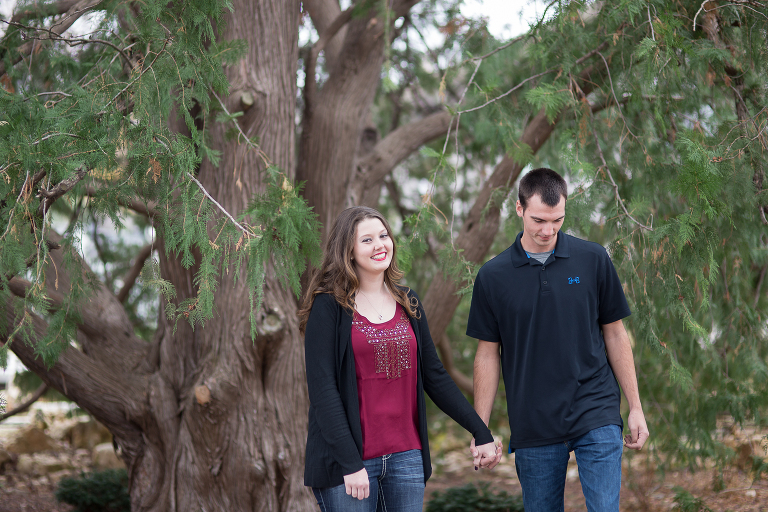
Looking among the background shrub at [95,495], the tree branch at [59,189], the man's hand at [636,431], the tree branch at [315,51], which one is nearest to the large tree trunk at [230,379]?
the tree branch at [315,51]

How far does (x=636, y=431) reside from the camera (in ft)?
8.74

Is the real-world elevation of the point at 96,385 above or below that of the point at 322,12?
below

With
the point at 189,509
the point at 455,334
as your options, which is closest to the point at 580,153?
the point at 189,509

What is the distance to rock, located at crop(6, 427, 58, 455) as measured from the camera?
24.5ft

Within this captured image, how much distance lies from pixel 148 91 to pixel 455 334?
5718mm

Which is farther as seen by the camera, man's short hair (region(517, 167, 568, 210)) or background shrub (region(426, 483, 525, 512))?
background shrub (region(426, 483, 525, 512))

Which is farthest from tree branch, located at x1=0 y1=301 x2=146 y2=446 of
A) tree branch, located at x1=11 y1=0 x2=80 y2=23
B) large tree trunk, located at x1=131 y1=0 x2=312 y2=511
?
tree branch, located at x1=11 y1=0 x2=80 y2=23

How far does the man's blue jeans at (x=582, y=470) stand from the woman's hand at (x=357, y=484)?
75 cm

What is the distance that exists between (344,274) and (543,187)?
0.89 meters

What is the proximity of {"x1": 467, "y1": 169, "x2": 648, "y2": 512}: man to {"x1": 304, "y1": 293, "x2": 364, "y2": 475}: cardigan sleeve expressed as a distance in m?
0.72

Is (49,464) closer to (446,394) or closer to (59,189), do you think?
(59,189)

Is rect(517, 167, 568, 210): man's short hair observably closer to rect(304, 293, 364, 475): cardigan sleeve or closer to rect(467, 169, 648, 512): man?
rect(467, 169, 648, 512): man

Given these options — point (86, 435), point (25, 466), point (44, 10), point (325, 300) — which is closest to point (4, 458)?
point (25, 466)

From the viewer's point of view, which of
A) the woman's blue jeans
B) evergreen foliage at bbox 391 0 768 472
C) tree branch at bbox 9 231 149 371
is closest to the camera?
the woman's blue jeans
